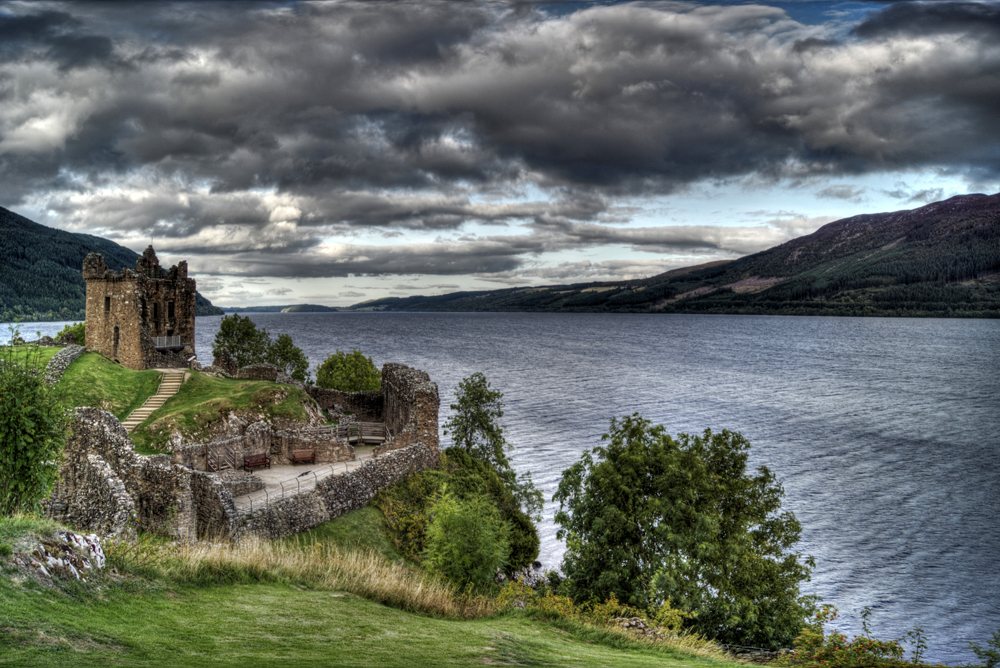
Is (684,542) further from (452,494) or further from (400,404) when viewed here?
(400,404)

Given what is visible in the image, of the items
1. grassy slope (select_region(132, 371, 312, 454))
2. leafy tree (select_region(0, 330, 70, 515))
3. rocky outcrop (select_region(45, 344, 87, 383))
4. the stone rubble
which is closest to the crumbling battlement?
grassy slope (select_region(132, 371, 312, 454))

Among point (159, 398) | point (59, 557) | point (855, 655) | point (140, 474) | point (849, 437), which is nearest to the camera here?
point (59, 557)

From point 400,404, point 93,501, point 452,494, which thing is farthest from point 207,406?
point 93,501

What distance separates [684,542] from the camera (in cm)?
2406

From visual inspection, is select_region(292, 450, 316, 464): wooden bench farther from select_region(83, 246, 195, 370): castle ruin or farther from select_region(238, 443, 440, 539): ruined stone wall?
select_region(83, 246, 195, 370): castle ruin

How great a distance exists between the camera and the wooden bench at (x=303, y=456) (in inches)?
1236

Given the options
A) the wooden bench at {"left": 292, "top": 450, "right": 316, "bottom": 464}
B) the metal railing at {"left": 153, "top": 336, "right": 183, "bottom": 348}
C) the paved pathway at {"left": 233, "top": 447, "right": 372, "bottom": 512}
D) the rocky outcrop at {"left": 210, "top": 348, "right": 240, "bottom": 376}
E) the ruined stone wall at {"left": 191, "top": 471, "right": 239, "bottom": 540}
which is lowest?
the paved pathway at {"left": 233, "top": 447, "right": 372, "bottom": 512}

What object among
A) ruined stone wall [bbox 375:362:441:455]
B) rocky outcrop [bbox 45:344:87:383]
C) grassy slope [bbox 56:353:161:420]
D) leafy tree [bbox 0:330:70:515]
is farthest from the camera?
rocky outcrop [bbox 45:344:87:383]

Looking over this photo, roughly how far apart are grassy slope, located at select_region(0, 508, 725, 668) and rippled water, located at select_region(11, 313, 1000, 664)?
2377 centimetres

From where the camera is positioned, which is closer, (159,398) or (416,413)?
(416,413)

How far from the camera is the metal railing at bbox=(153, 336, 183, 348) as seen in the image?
2024 inches

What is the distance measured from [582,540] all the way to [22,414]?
21.9 meters

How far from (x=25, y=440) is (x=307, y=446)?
2058 centimetres

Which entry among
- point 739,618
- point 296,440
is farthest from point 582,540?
point 296,440
